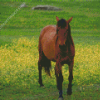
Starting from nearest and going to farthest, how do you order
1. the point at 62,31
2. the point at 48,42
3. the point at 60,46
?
the point at 62,31 < the point at 60,46 < the point at 48,42

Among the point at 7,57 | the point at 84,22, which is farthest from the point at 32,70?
the point at 84,22

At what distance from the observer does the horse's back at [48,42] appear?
27.3 ft

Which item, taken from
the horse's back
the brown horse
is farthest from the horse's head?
the horse's back

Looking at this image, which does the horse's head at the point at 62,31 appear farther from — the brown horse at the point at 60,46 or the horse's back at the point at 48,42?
the horse's back at the point at 48,42

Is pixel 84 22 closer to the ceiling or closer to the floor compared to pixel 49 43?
closer to the floor

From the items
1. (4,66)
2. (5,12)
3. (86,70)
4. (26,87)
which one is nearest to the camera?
(26,87)

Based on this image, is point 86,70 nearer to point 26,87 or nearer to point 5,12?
point 26,87

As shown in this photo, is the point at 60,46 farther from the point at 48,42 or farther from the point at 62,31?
the point at 48,42

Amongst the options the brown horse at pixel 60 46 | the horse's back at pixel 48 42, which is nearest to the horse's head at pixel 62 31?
the brown horse at pixel 60 46

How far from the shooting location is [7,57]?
15.4 meters

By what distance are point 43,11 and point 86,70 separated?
34534 mm

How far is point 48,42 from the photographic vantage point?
8609 mm

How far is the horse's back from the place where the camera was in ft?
27.3

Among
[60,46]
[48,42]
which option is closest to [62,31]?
[60,46]
